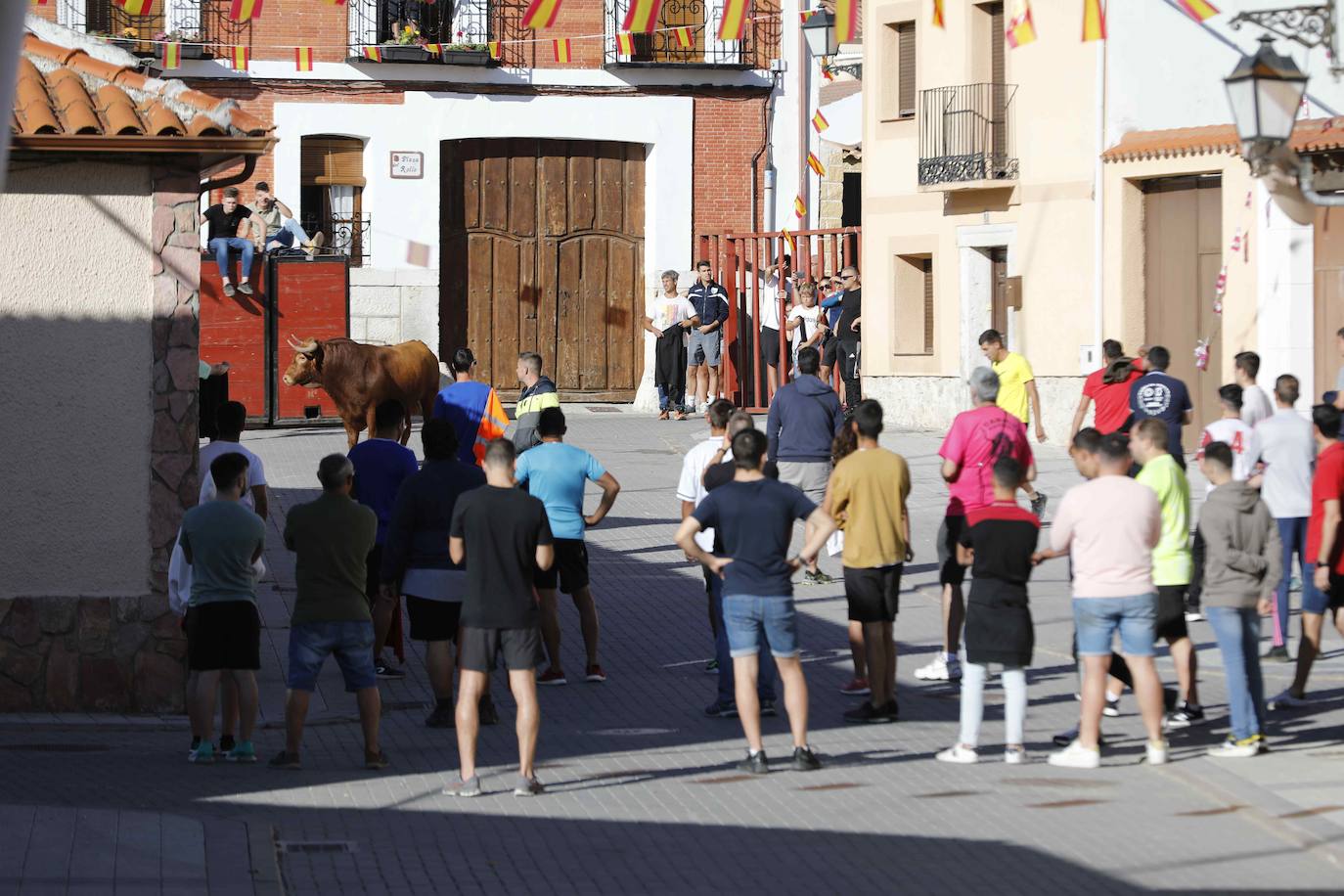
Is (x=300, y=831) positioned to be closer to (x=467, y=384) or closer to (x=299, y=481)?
(x=467, y=384)

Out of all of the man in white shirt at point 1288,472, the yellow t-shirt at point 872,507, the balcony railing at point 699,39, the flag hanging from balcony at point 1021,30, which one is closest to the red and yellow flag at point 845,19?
the flag hanging from balcony at point 1021,30

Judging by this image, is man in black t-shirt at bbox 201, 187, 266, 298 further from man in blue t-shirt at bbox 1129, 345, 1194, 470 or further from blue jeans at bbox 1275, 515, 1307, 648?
blue jeans at bbox 1275, 515, 1307, 648

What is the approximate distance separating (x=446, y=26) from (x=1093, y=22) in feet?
37.1

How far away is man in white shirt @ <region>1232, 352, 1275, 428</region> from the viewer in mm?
13453

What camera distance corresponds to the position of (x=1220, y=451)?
10.0m

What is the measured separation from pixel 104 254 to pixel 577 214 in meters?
18.3

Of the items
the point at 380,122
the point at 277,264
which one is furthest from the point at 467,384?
the point at 380,122

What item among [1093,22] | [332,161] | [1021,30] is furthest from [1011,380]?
[332,161]

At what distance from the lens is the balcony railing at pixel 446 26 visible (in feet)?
91.6

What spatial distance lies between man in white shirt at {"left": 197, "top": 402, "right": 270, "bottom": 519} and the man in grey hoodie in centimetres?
495

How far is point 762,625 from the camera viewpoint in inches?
372

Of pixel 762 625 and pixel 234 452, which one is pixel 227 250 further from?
pixel 762 625

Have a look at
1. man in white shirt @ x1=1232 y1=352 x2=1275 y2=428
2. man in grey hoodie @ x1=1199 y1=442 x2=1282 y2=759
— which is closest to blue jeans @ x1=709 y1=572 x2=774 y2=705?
man in grey hoodie @ x1=1199 y1=442 x2=1282 y2=759

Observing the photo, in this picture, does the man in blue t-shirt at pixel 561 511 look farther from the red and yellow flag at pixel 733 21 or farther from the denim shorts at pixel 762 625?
the red and yellow flag at pixel 733 21
